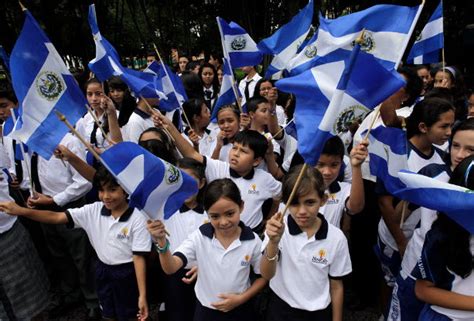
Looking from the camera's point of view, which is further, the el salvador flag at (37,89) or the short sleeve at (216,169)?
the short sleeve at (216,169)

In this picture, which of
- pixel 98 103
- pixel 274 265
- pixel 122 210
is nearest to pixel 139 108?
pixel 98 103

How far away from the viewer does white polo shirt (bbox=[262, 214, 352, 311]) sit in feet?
7.57

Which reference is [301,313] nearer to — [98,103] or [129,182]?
[129,182]

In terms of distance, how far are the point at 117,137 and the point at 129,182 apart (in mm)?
1682

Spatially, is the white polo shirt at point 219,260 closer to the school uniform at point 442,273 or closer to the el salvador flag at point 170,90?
the school uniform at point 442,273

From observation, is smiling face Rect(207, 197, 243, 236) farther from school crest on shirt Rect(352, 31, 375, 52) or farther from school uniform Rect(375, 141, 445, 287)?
school crest on shirt Rect(352, 31, 375, 52)

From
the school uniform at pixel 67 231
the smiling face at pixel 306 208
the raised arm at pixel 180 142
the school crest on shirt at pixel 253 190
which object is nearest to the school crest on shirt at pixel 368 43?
the smiling face at pixel 306 208

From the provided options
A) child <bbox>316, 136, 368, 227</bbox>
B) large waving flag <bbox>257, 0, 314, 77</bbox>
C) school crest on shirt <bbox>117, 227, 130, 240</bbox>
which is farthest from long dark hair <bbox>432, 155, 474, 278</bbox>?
large waving flag <bbox>257, 0, 314, 77</bbox>

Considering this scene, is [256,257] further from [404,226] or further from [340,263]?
[404,226]

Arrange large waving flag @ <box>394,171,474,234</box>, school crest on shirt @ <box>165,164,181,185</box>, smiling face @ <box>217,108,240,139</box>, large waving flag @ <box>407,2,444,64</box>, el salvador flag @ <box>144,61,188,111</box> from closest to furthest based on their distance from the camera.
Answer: large waving flag @ <box>394,171,474,234</box> → school crest on shirt @ <box>165,164,181,185</box> → smiling face @ <box>217,108,240,139</box> → el salvador flag @ <box>144,61,188,111</box> → large waving flag @ <box>407,2,444,64</box>

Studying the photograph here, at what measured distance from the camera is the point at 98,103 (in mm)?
4363

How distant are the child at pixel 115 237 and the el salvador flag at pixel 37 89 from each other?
405 mm

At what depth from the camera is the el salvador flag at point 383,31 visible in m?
2.63

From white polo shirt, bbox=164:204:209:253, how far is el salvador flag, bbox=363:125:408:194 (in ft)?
3.93
